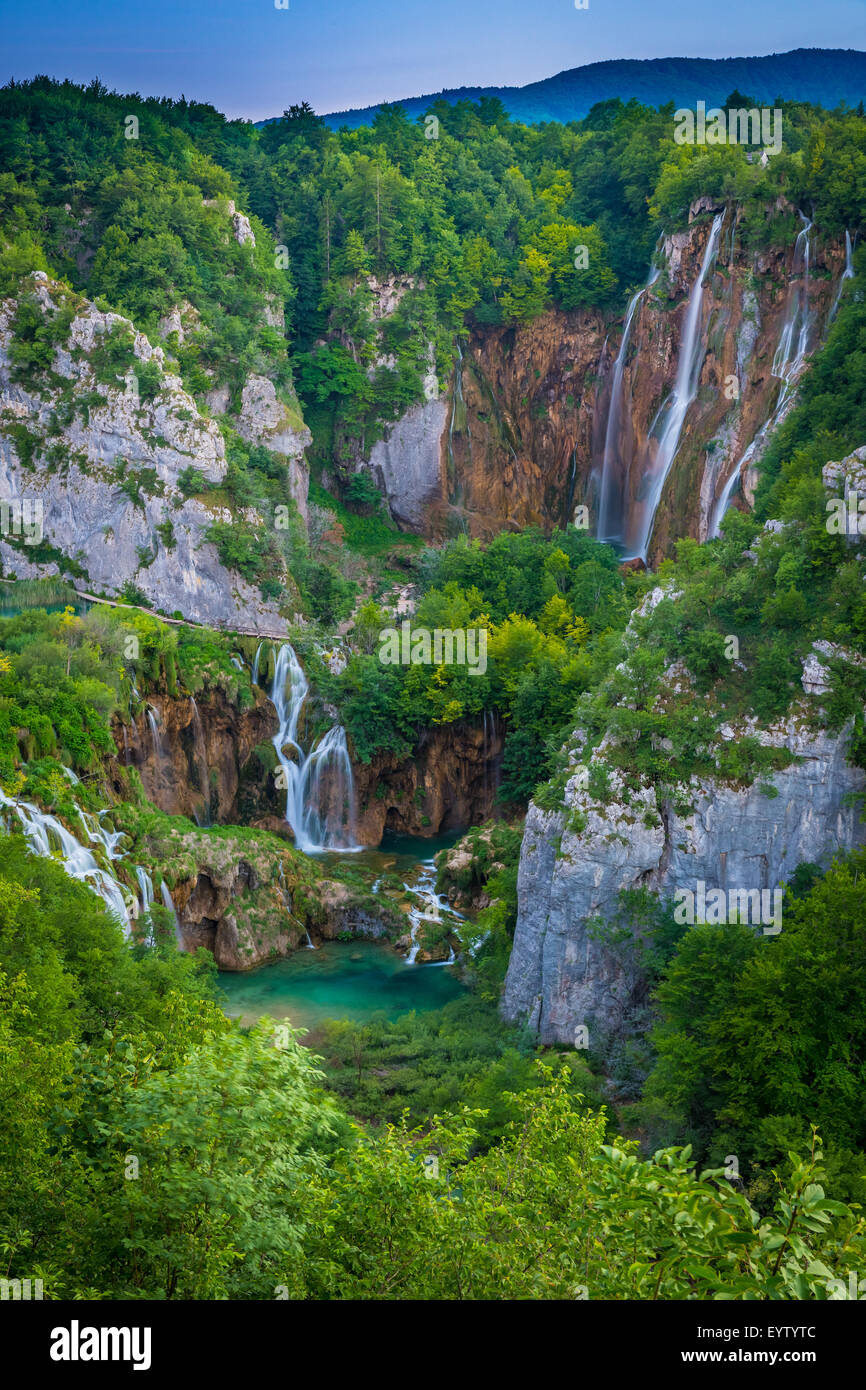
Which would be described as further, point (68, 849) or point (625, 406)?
point (625, 406)

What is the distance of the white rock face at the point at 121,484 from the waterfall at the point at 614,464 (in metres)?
17.4

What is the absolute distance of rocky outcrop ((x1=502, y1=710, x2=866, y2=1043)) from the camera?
80.4ft

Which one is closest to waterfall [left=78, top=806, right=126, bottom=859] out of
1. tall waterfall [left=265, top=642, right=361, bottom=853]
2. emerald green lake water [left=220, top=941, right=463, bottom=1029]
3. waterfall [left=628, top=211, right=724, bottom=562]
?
emerald green lake water [left=220, top=941, right=463, bottom=1029]

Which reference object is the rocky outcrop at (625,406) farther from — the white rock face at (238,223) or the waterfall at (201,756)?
the waterfall at (201,756)

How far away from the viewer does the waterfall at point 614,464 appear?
5209 cm

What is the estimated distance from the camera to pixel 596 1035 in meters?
25.6

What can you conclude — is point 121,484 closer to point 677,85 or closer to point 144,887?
point 144,887

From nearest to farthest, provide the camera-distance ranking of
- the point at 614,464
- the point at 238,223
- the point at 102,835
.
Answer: the point at 102,835 → the point at 238,223 → the point at 614,464

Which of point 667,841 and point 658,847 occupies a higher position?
point 667,841

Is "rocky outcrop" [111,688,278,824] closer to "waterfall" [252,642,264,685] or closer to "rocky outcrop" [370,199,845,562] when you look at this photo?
"waterfall" [252,642,264,685]

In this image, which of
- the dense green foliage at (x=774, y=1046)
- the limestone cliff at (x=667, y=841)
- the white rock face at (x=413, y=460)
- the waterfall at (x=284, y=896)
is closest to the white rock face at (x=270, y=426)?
the white rock face at (x=413, y=460)

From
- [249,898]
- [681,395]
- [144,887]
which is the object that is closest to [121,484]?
[249,898]

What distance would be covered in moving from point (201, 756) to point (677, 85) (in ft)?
164

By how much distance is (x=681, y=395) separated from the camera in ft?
151
